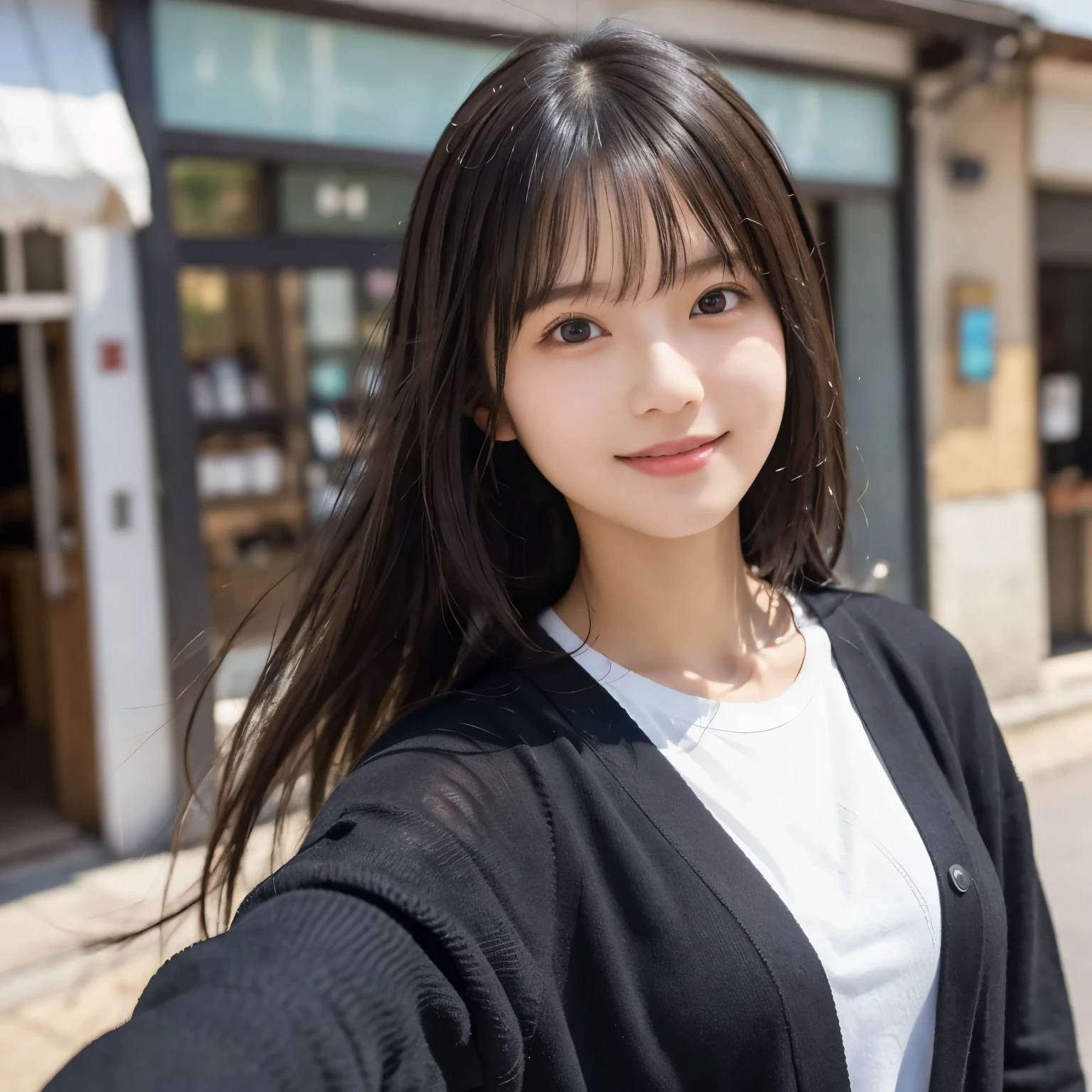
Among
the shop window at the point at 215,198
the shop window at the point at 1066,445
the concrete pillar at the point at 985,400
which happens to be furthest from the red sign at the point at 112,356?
the shop window at the point at 1066,445

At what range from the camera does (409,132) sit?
4.51m

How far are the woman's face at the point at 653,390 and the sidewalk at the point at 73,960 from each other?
70.0 inches

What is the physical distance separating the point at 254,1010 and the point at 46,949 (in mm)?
3218

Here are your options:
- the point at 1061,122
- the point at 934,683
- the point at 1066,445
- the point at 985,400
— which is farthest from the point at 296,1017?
the point at 1066,445

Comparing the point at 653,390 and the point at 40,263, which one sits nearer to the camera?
the point at 653,390

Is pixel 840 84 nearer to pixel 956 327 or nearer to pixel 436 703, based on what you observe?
pixel 956 327

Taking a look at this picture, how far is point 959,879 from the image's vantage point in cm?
111

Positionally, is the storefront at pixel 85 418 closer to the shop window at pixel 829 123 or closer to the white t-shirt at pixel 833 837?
the white t-shirt at pixel 833 837

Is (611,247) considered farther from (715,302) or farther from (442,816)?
(442,816)

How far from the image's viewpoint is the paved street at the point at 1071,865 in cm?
318

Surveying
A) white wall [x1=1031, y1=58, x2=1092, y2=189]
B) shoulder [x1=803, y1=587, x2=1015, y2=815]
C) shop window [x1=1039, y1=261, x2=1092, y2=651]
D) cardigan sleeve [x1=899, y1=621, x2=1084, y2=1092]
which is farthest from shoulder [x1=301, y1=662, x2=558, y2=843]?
shop window [x1=1039, y1=261, x2=1092, y2=651]

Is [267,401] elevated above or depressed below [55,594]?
above

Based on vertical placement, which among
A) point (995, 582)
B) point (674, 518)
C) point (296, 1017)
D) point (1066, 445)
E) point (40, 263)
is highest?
point (40, 263)

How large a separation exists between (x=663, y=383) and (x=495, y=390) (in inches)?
6.7
